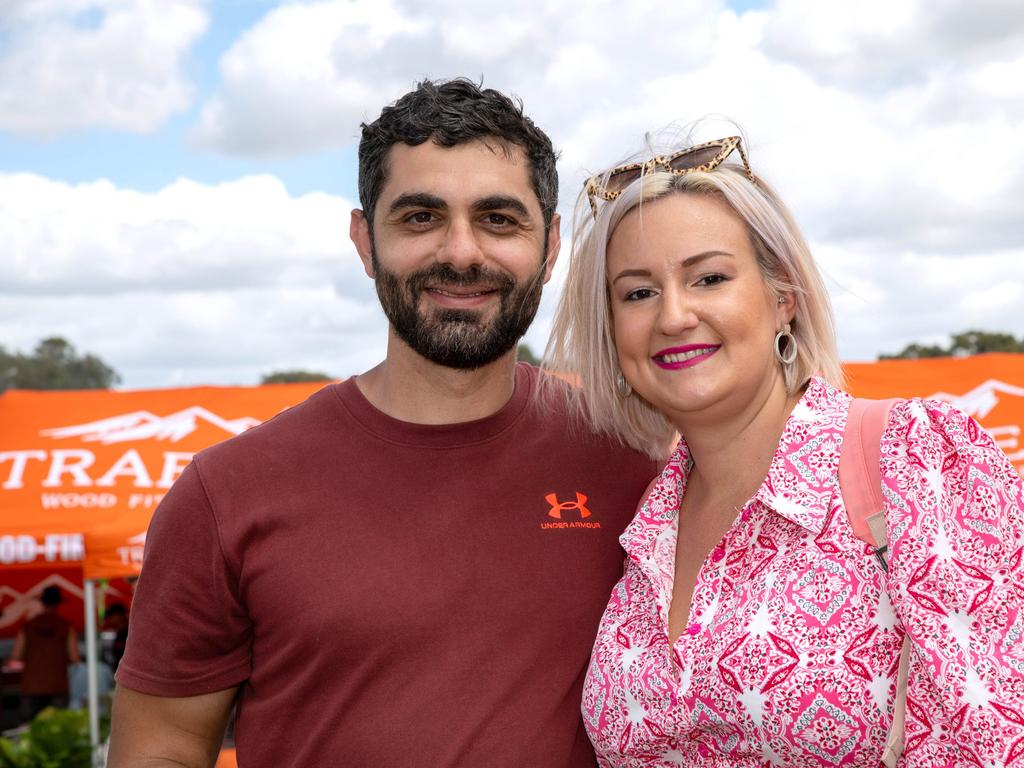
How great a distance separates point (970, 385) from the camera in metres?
8.62

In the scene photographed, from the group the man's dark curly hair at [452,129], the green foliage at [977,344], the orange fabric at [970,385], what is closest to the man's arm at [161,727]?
the man's dark curly hair at [452,129]

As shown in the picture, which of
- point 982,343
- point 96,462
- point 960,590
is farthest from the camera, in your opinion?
point 982,343

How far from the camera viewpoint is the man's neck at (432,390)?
8.73 feet

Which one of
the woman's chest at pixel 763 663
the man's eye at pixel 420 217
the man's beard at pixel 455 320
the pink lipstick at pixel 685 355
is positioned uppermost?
the man's eye at pixel 420 217

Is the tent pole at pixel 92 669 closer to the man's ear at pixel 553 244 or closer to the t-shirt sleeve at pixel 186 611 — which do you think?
the t-shirt sleeve at pixel 186 611

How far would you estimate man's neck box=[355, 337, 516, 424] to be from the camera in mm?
2660

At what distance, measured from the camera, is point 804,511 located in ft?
6.89

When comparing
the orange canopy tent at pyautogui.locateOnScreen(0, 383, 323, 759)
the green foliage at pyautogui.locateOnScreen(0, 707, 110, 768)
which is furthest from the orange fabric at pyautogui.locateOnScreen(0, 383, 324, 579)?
the green foliage at pyautogui.locateOnScreen(0, 707, 110, 768)

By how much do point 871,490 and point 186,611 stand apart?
5.10ft

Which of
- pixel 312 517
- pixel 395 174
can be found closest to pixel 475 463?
pixel 312 517

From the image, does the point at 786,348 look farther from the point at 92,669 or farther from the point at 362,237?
the point at 92,669

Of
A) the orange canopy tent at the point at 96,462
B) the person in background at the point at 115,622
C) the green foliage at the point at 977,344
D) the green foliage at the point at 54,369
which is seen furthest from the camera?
the green foliage at the point at 54,369

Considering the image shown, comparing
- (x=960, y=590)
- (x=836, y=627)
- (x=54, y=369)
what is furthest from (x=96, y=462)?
(x=54, y=369)

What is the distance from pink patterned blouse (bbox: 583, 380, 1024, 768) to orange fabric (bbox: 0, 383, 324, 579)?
5735 mm
